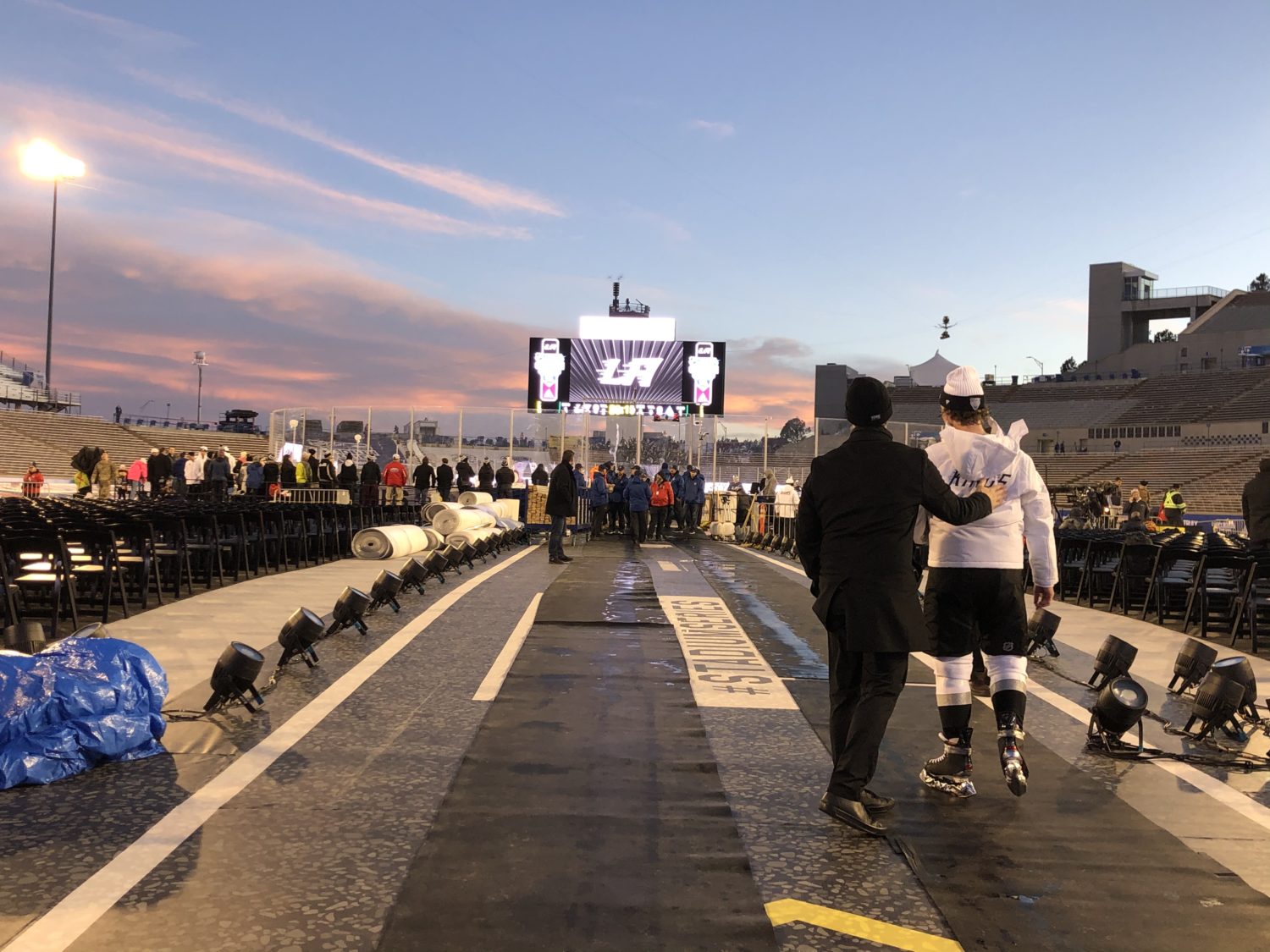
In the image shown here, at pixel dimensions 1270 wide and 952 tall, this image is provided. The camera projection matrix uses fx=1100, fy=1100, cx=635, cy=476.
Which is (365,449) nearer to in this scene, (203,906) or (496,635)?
(496,635)

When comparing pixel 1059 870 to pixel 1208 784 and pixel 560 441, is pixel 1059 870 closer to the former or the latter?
pixel 1208 784

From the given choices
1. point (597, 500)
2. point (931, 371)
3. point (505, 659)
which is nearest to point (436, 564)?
point (505, 659)

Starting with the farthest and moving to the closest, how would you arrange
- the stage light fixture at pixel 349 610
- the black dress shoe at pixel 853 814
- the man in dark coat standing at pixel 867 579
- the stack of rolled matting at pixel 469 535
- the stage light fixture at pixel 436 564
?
the stack of rolled matting at pixel 469 535, the stage light fixture at pixel 436 564, the stage light fixture at pixel 349 610, the man in dark coat standing at pixel 867 579, the black dress shoe at pixel 853 814

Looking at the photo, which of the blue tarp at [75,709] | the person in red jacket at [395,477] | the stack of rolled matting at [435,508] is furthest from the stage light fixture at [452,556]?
the person in red jacket at [395,477]

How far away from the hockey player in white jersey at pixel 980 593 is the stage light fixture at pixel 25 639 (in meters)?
4.68

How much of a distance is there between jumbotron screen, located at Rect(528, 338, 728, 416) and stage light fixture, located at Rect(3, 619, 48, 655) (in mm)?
32766

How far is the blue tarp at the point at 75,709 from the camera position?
15.7ft

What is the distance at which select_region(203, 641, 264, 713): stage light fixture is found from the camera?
6.02m

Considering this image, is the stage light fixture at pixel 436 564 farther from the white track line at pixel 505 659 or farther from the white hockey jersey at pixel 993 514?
the white hockey jersey at pixel 993 514

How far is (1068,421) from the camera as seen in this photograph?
7075 cm

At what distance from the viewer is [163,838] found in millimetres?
4070

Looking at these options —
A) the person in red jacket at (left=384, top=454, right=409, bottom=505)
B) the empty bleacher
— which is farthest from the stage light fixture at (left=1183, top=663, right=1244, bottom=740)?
the empty bleacher

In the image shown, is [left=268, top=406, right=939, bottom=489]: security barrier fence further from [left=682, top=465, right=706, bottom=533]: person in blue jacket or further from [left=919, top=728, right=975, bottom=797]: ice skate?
[left=919, top=728, right=975, bottom=797]: ice skate

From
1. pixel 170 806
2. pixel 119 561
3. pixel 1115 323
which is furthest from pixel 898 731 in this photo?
pixel 1115 323
